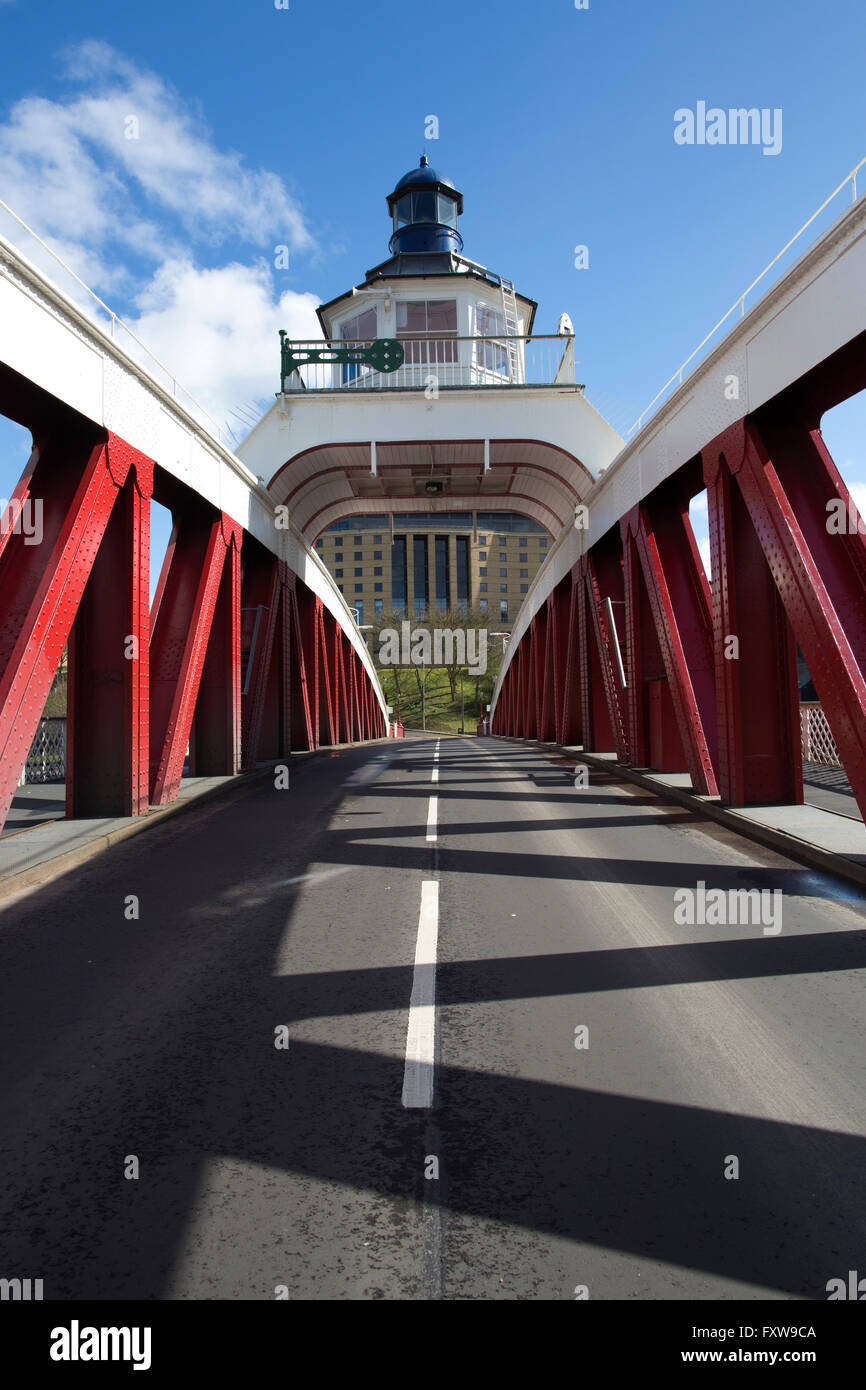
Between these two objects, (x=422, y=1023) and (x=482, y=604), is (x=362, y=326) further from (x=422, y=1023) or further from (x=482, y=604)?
(x=482, y=604)

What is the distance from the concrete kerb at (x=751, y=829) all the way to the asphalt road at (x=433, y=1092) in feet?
1.00

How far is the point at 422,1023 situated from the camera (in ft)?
14.6

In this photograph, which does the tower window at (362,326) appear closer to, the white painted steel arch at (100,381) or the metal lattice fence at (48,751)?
the metal lattice fence at (48,751)

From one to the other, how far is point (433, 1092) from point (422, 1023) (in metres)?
0.76

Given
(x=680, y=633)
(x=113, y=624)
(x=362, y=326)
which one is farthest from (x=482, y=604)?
(x=113, y=624)

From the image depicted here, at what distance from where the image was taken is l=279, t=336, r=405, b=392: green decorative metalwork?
77.3 ft

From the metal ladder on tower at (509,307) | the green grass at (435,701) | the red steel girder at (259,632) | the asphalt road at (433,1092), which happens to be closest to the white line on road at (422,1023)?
the asphalt road at (433,1092)

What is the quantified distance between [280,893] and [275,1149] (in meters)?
4.14

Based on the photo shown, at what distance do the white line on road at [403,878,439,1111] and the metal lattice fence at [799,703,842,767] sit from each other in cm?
1553

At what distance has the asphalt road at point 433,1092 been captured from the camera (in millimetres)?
2604

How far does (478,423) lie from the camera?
2289cm

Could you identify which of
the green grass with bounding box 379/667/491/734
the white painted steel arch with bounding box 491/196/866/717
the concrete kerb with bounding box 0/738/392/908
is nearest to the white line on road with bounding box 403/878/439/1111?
the concrete kerb with bounding box 0/738/392/908

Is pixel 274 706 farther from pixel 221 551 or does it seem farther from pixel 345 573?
pixel 345 573
